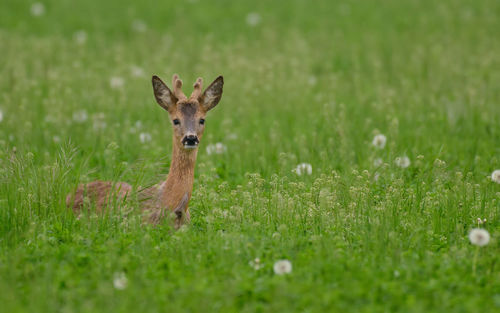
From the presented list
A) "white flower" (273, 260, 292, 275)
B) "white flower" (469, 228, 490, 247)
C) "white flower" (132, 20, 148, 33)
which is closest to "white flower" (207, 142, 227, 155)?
"white flower" (273, 260, 292, 275)

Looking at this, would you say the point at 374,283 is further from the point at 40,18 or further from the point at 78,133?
the point at 40,18

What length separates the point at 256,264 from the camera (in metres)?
4.99

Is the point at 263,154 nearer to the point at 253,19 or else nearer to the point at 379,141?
the point at 379,141

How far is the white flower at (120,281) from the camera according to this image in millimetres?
4512

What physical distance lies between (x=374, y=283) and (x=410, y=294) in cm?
25

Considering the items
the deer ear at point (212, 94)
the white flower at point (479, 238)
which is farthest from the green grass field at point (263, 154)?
the deer ear at point (212, 94)

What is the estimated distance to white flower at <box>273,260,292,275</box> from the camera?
15.8ft

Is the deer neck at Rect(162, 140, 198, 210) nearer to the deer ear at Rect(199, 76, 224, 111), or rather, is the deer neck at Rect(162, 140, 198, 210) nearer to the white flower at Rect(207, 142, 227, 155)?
the deer ear at Rect(199, 76, 224, 111)

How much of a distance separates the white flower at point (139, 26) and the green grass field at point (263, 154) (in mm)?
109

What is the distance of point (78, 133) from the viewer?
866cm

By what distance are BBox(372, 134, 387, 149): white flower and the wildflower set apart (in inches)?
140

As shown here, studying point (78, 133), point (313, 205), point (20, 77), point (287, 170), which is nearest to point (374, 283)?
point (313, 205)

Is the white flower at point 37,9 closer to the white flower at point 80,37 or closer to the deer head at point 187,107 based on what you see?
the white flower at point 80,37

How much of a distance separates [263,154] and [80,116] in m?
2.75
